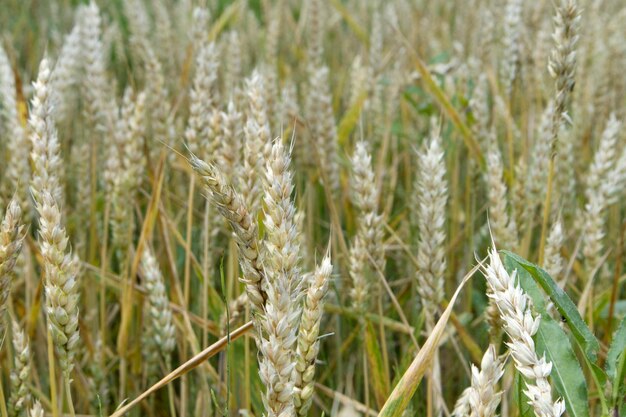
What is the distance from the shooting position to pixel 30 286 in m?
1.34

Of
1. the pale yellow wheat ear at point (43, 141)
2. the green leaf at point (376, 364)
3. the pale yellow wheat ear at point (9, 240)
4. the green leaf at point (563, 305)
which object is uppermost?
the pale yellow wheat ear at point (43, 141)

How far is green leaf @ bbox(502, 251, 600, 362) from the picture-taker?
805 millimetres

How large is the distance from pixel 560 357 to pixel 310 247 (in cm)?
80

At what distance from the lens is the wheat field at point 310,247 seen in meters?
0.70

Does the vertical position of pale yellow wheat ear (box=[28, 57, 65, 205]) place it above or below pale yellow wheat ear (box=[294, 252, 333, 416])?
above

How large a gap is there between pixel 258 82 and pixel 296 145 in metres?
0.64

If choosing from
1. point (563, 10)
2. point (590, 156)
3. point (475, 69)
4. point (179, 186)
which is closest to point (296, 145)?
point (179, 186)

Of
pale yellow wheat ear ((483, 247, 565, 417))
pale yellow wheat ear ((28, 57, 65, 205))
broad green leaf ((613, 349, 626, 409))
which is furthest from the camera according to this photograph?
pale yellow wheat ear ((28, 57, 65, 205))

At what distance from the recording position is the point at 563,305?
2.69 feet

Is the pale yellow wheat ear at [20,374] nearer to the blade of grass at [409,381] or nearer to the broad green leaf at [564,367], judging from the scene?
the blade of grass at [409,381]

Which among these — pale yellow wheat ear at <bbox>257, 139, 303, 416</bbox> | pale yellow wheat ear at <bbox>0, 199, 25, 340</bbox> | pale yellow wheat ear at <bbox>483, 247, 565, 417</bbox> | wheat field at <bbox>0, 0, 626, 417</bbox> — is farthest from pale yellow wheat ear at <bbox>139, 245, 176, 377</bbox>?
pale yellow wheat ear at <bbox>483, 247, 565, 417</bbox>

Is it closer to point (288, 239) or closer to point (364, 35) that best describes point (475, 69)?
point (364, 35)

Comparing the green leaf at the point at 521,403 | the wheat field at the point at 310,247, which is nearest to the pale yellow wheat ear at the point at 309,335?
the wheat field at the point at 310,247

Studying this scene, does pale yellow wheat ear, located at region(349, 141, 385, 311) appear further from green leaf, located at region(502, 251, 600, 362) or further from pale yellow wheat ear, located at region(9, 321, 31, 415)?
pale yellow wheat ear, located at region(9, 321, 31, 415)
